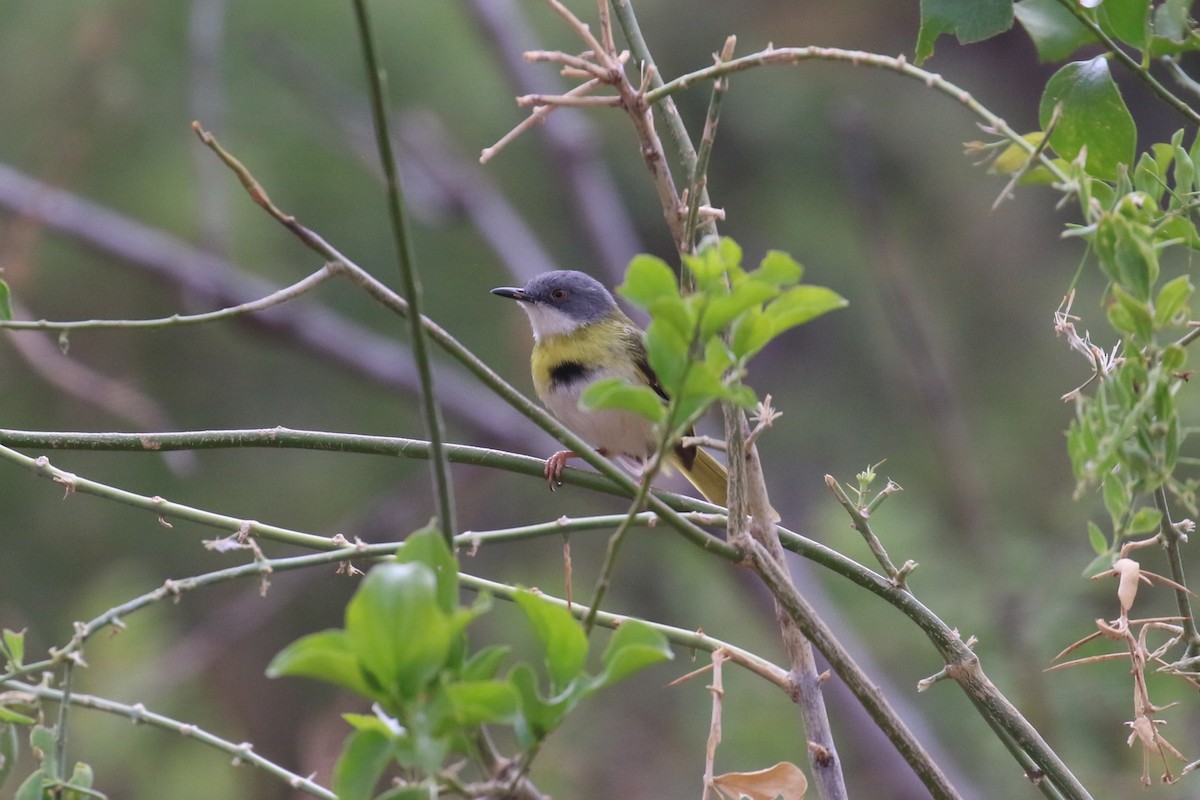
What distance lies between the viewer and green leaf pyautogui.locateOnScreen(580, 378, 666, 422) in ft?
2.73

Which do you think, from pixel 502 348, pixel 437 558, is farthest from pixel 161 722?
pixel 502 348

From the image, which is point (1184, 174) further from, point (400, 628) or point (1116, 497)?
point (400, 628)

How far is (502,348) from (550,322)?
3.87 meters

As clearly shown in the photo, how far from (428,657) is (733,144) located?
8251 mm

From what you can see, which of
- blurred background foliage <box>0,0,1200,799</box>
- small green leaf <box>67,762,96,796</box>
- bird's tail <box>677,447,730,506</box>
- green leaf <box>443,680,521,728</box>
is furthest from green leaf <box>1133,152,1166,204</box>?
blurred background foliage <box>0,0,1200,799</box>

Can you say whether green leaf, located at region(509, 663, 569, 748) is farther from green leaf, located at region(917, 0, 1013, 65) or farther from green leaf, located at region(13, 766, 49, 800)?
green leaf, located at region(917, 0, 1013, 65)

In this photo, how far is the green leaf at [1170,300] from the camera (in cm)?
89

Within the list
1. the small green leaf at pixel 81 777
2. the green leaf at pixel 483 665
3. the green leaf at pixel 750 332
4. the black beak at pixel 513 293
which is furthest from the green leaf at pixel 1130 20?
the black beak at pixel 513 293

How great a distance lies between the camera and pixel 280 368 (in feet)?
27.2

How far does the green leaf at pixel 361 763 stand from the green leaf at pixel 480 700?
0.15 feet

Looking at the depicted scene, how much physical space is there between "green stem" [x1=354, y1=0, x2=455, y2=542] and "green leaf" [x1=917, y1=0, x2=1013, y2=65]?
2.16 ft

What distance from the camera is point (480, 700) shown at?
0.74 metres

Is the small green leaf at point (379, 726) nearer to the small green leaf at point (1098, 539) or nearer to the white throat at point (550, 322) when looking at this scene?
the small green leaf at point (1098, 539)

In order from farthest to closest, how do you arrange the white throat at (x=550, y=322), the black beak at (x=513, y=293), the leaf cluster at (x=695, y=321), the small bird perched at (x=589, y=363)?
the black beak at (x=513, y=293)
the white throat at (x=550, y=322)
the small bird perched at (x=589, y=363)
the leaf cluster at (x=695, y=321)
